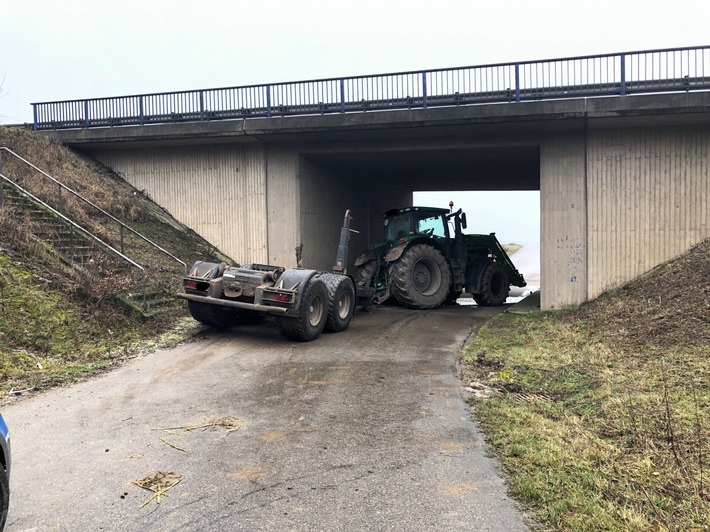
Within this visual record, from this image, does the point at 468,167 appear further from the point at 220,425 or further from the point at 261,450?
→ the point at 261,450

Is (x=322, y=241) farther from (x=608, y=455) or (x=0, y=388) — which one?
(x=608, y=455)

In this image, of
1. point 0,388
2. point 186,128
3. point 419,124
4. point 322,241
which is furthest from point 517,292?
point 0,388

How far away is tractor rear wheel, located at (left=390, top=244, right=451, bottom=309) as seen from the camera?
13.4 meters

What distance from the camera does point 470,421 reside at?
5480 millimetres

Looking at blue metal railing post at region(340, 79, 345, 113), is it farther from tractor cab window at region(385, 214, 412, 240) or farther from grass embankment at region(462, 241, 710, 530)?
grass embankment at region(462, 241, 710, 530)

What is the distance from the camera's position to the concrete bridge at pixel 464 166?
481 inches

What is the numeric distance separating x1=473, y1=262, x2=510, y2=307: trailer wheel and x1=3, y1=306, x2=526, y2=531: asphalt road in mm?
7887

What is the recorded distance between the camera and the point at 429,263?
14.3 metres

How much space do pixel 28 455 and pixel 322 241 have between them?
12459mm

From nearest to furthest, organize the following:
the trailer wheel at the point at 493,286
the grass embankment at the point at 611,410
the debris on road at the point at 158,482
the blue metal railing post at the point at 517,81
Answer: the grass embankment at the point at 611,410 < the debris on road at the point at 158,482 < the blue metal railing post at the point at 517,81 < the trailer wheel at the point at 493,286

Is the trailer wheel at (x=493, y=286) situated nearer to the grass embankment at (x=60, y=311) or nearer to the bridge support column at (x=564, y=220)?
the bridge support column at (x=564, y=220)

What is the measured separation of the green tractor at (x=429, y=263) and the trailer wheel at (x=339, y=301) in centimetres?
140

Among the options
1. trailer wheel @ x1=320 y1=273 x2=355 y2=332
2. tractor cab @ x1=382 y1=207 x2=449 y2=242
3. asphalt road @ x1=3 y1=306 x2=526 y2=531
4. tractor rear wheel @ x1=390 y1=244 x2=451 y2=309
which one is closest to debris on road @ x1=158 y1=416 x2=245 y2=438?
asphalt road @ x1=3 y1=306 x2=526 y2=531

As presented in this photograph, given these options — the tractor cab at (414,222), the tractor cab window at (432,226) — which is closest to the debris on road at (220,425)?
the tractor cab at (414,222)
